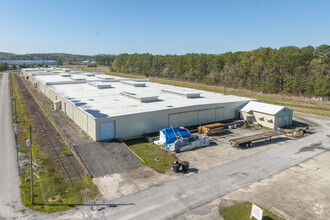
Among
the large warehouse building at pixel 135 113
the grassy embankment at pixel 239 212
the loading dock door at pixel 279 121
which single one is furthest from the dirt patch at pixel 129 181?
the loading dock door at pixel 279 121

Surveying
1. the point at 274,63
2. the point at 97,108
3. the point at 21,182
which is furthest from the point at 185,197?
the point at 274,63

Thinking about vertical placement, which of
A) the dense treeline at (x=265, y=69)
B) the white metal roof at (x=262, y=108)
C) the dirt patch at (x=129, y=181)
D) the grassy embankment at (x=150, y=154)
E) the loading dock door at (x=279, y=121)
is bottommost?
the dirt patch at (x=129, y=181)

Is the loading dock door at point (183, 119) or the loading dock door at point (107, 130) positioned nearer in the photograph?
the loading dock door at point (107, 130)

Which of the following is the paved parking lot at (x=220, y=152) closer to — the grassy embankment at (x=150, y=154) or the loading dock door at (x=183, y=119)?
the grassy embankment at (x=150, y=154)

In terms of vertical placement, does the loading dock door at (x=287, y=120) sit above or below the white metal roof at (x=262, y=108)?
below

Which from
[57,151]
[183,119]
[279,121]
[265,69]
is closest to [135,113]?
[183,119]

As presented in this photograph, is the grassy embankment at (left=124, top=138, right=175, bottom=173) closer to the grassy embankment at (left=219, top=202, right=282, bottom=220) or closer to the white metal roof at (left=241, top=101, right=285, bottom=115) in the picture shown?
the grassy embankment at (left=219, top=202, right=282, bottom=220)

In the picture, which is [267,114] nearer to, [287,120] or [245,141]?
[287,120]
